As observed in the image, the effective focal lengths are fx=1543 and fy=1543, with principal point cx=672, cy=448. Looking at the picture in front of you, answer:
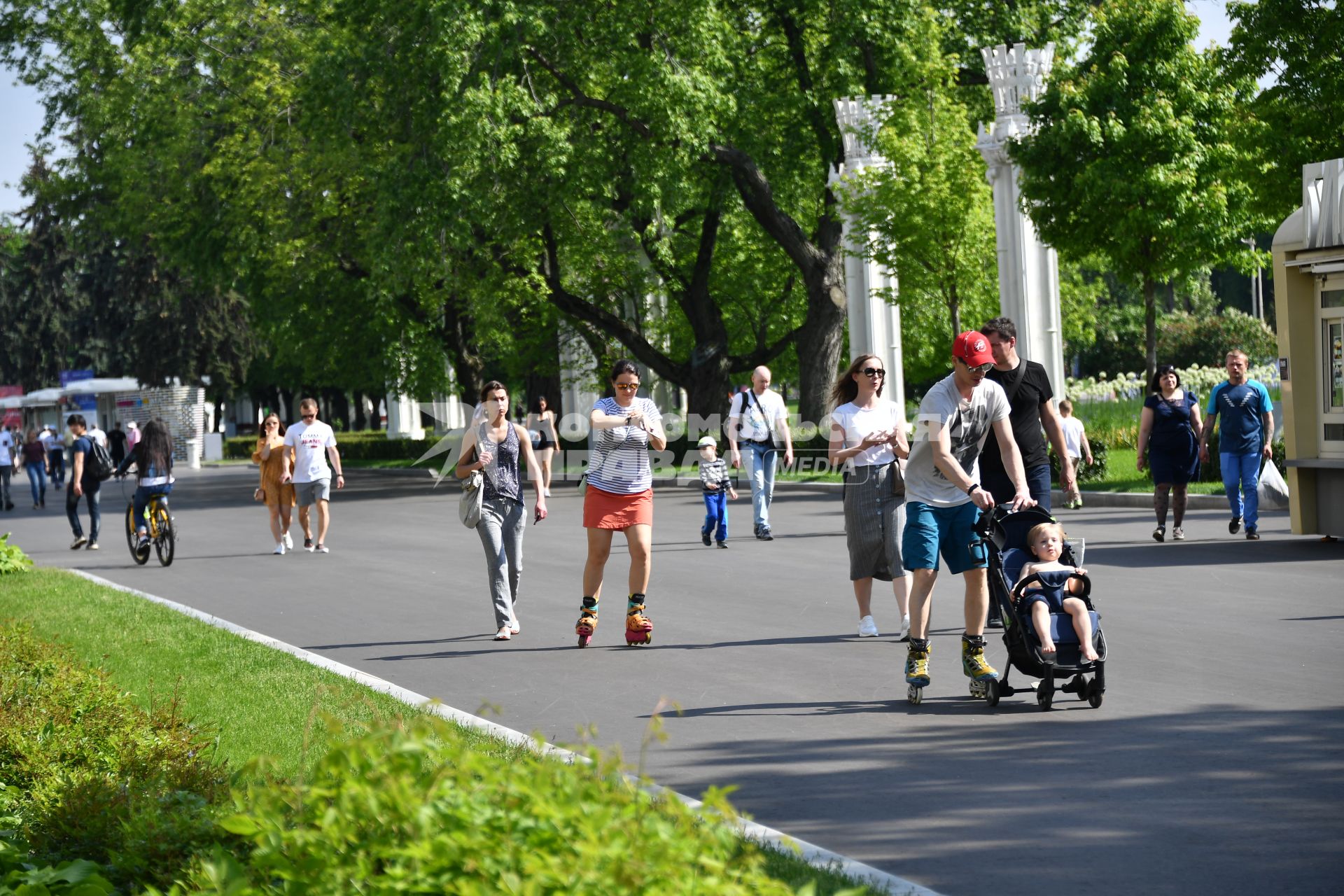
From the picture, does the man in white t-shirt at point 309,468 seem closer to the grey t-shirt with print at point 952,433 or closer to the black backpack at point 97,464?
the black backpack at point 97,464

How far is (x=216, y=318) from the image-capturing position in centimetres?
6556

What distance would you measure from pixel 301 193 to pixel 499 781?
35.4 meters

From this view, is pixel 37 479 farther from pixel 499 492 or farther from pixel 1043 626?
pixel 1043 626

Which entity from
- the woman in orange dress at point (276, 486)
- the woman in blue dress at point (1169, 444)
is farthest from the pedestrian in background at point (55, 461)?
the woman in blue dress at point (1169, 444)

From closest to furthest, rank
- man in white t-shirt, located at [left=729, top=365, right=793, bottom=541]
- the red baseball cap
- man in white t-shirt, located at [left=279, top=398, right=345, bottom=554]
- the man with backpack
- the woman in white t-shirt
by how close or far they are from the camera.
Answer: the red baseball cap → the woman in white t-shirt → man in white t-shirt, located at [left=729, top=365, right=793, bottom=541] → man in white t-shirt, located at [left=279, top=398, right=345, bottom=554] → the man with backpack

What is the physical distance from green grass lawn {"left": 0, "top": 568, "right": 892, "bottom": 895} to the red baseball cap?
3.09 metres

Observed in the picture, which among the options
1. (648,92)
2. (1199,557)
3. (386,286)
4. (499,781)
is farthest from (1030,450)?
(386,286)

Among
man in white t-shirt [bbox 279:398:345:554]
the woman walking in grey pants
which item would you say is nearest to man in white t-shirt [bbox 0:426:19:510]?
man in white t-shirt [bbox 279:398:345:554]

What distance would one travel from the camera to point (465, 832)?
9.49ft

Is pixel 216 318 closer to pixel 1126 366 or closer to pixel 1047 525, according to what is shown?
pixel 1126 366

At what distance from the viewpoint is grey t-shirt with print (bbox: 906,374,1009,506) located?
319 inches

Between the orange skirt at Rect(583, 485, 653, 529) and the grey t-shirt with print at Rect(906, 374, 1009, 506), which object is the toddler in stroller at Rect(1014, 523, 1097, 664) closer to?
the grey t-shirt with print at Rect(906, 374, 1009, 506)

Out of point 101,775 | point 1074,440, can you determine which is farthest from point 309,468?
point 101,775

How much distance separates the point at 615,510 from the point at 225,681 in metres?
2.77
